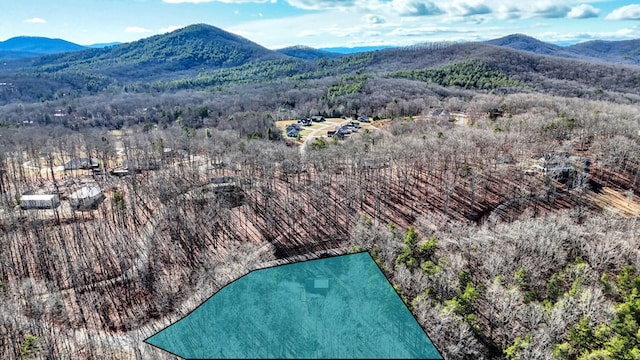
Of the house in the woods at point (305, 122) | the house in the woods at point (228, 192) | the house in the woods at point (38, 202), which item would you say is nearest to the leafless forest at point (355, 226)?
the house in the woods at point (228, 192)

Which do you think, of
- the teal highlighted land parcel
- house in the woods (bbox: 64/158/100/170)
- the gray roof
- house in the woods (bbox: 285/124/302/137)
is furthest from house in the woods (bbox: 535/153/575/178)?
house in the woods (bbox: 64/158/100/170)

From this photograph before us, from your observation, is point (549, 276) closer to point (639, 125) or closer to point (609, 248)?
point (609, 248)

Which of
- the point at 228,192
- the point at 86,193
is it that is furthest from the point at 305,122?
the point at 86,193

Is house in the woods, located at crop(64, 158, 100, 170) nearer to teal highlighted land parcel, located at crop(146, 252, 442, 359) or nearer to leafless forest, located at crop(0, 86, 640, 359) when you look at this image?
leafless forest, located at crop(0, 86, 640, 359)

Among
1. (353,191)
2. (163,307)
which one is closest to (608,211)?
(353,191)

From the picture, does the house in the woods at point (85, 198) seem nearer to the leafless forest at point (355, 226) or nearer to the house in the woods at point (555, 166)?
the leafless forest at point (355, 226)

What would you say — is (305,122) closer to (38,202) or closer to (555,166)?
(555,166)
